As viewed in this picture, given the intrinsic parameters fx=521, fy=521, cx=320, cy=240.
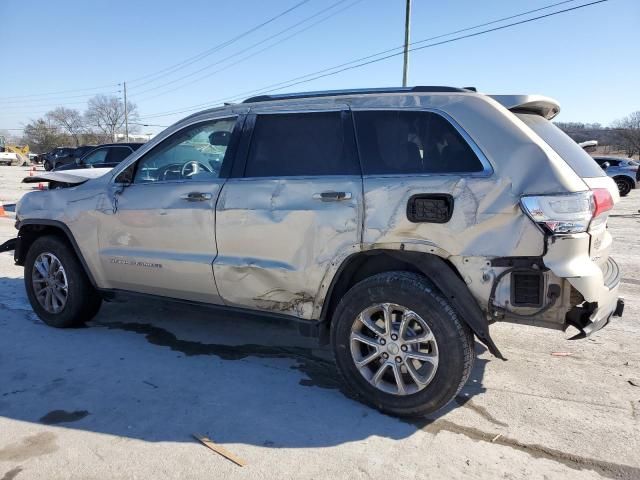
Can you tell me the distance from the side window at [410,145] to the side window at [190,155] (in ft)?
3.83

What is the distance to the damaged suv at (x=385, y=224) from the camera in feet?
9.81

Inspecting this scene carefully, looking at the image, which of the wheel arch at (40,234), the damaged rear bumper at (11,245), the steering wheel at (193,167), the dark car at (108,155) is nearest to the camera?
the steering wheel at (193,167)

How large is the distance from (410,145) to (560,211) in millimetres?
994

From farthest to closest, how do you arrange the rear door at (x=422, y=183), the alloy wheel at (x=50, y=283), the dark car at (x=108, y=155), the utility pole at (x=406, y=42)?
1. the utility pole at (x=406, y=42)
2. the dark car at (x=108, y=155)
3. the alloy wheel at (x=50, y=283)
4. the rear door at (x=422, y=183)

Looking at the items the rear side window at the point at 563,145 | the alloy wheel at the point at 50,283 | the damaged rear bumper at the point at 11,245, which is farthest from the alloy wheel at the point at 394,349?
the damaged rear bumper at the point at 11,245

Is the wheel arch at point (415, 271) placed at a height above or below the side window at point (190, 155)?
below

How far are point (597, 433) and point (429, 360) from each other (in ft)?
3.52

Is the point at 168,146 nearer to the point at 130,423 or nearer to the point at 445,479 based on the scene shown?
the point at 130,423

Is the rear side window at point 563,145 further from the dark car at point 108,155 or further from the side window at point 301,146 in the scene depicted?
the dark car at point 108,155

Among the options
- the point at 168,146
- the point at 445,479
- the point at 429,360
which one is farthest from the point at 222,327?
the point at 445,479

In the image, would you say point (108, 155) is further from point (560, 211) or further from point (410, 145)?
point (560, 211)

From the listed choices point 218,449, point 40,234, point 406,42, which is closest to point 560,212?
point 218,449

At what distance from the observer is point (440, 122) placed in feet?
10.8

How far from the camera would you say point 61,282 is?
4871 millimetres
